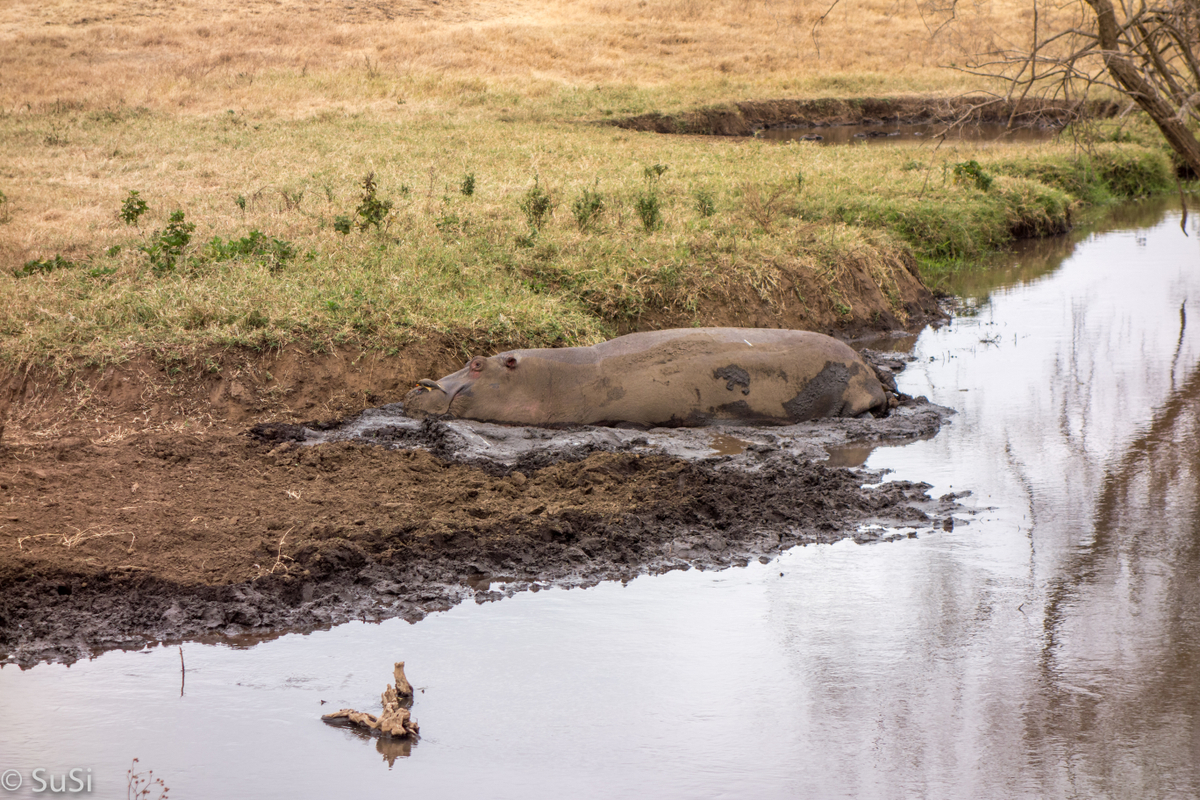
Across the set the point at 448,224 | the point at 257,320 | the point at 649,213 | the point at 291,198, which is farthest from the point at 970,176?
the point at 257,320

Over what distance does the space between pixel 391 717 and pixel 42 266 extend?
739 centimetres

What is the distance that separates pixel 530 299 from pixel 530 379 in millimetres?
1637

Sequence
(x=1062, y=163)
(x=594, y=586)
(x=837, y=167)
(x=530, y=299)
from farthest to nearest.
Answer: (x=1062, y=163) < (x=837, y=167) < (x=530, y=299) < (x=594, y=586)

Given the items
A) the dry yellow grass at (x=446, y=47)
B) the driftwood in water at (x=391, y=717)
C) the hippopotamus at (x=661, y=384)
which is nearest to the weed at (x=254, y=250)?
the hippopotamus at (x=661, y=384)

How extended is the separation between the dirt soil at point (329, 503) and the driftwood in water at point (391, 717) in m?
0.76

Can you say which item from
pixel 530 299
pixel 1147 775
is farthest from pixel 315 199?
pixel 1147 775

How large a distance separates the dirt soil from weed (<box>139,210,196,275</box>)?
86.5 inches

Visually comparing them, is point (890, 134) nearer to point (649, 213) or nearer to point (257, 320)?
point (649, 213)

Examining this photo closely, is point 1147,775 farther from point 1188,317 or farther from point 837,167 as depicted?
point 837,167

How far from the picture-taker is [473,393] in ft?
26.2

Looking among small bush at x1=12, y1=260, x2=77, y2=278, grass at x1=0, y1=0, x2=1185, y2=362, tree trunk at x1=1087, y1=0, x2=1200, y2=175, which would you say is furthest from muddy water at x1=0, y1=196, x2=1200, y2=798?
small bush at x1=12, y1=260, x2=77, y2=278

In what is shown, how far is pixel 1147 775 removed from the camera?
404 cm

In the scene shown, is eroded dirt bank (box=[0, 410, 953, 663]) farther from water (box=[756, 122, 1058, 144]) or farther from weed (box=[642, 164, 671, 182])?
water (box=[756, 122, 1058, 144])

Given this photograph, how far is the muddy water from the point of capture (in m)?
4.07
